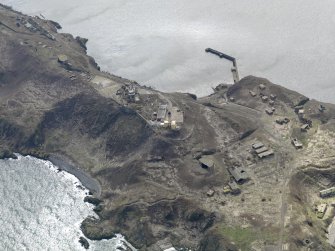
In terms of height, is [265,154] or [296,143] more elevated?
[296,143]

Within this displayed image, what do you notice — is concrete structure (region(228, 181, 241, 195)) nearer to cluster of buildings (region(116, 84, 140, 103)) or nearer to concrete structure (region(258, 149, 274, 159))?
concrete structure (region(258, 149, 274, 159))

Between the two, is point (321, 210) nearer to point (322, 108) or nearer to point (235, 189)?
point (235, 189)

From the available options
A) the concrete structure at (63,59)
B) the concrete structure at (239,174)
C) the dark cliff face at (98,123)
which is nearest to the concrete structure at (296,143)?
the concrete structure at (239,174)

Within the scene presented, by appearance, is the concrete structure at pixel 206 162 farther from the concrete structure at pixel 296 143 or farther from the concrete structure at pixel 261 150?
the concrete structure at pixel 296 143

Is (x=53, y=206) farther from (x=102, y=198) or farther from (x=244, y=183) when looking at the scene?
(x=244, y=183)

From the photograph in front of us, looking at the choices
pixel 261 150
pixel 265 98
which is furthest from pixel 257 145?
pixel 265 98

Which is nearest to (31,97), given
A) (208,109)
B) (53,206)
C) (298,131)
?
(53,206)
